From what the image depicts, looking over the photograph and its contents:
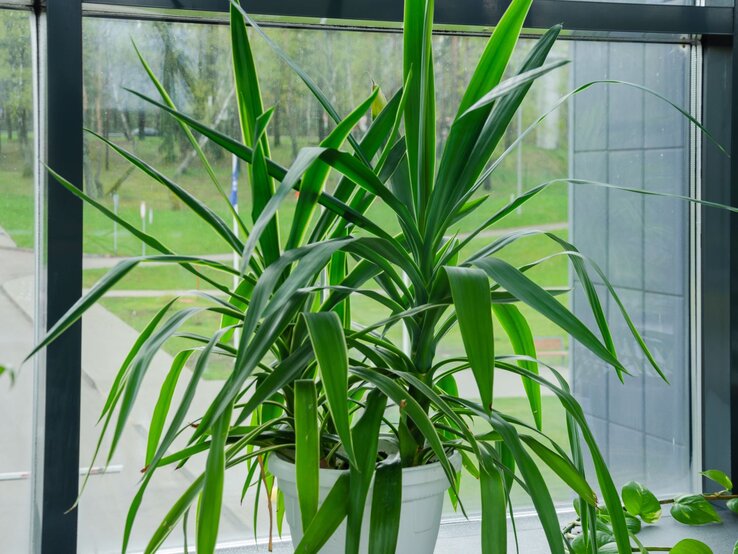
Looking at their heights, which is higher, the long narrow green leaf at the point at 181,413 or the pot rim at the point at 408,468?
the long narrow green leaf at the point at 181,413

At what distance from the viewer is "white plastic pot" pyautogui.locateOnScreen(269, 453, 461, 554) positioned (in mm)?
1040

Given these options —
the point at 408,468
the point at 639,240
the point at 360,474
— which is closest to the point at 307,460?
the point at 360,474

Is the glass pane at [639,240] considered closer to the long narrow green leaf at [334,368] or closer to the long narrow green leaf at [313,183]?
the long narrow green leaf at [313,183]

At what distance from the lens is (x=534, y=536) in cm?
174

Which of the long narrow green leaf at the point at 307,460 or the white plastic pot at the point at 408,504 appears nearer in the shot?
the long narrow green leaf at the point at 307,460

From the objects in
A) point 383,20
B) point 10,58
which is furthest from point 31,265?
point 383,20

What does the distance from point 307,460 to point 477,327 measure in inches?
10.2

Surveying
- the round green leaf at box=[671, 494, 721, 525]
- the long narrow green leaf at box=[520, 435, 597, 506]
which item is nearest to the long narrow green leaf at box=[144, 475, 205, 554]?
the long narrow green leaf at box=[520, 435, 597, 506]

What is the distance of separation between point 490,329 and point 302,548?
339 millimetres

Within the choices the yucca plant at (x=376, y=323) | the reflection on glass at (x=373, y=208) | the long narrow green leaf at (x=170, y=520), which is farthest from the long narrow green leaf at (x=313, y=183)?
the reflection on glass at (x=373, y=208)

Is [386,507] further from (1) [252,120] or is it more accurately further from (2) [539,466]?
(2) [539,466]

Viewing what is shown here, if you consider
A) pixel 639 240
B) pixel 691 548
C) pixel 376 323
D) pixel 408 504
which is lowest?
pixel 691 548

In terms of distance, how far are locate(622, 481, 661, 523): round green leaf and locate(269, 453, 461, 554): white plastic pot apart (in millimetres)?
620

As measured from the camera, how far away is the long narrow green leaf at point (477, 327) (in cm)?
86
